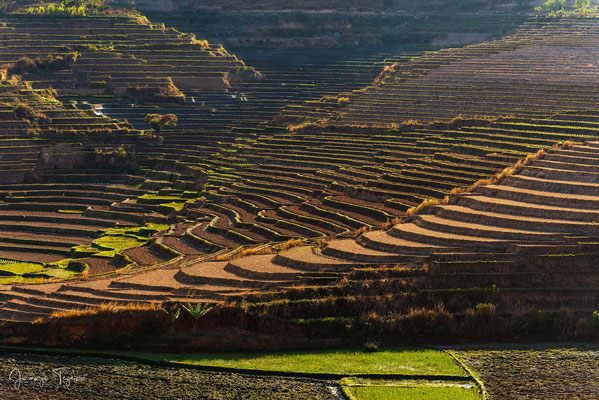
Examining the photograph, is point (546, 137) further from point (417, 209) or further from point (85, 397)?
point (85, 397)

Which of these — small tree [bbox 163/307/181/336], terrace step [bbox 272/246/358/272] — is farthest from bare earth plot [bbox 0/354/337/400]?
terrace step [bbox 272/246/358/272]

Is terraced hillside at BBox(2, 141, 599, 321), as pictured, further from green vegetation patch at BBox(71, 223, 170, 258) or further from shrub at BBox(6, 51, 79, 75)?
shrub at BBox(6, 51, 79, 75)

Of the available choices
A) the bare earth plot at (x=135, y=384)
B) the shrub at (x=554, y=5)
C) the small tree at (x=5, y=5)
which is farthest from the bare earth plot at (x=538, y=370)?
the small tree at (x=5, y=5)

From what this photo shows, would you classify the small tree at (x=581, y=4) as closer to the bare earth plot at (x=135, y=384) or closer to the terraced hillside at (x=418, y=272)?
the terraced hillside at (x=418, y=272)

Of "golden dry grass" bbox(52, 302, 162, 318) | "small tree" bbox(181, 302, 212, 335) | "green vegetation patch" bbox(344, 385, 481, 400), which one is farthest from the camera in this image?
"golden dry grass" bbox(52, 302, 162, 318)

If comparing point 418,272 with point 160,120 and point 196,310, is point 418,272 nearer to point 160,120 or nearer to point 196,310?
point 196,310
